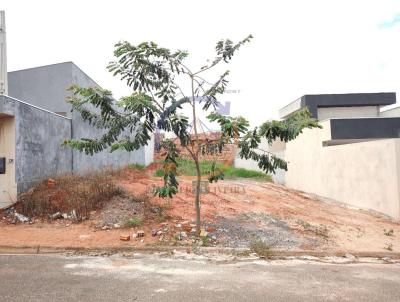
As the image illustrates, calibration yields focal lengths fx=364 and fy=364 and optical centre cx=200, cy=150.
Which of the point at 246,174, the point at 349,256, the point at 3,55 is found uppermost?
the point at 3,55

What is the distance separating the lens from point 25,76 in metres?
14.2

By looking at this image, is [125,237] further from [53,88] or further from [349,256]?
[53,88]

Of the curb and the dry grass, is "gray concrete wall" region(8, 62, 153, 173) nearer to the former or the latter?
the dry grass

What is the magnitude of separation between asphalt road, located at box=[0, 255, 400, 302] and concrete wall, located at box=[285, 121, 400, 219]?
504 centimetres

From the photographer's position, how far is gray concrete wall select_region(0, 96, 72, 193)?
30.0 ft

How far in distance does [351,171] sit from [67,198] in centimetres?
975

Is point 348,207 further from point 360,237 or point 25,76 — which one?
point 25,76

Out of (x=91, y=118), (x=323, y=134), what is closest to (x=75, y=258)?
(x=91, y=118)

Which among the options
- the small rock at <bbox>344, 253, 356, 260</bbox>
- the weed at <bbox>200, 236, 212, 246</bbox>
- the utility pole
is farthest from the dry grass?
the small rock at <bbox>344, 253, 356, 260</bbox>

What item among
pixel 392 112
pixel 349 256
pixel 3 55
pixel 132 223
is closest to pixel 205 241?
pixel 132 223

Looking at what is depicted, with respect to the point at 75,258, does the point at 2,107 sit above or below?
above

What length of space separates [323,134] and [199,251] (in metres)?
11.5

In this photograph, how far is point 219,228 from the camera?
8.09 meters

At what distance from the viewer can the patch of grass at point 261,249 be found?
21.5 ft
